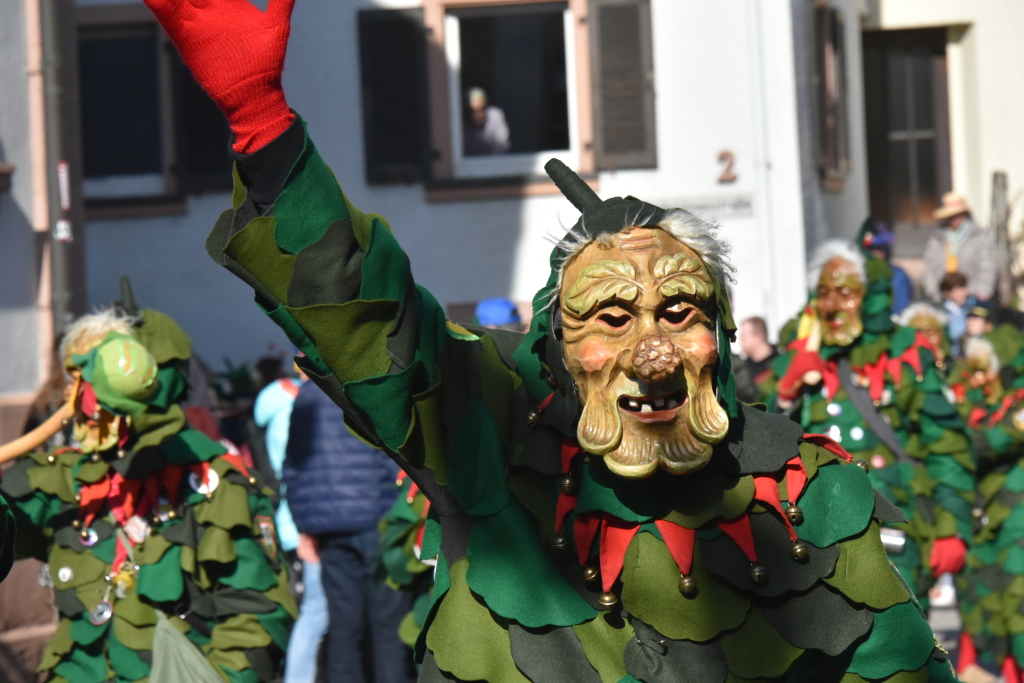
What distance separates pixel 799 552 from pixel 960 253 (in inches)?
463

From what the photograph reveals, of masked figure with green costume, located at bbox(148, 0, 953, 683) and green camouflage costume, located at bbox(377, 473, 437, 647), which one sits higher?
masked figure with green costume, located at bbox(148, 0, 953, 683)

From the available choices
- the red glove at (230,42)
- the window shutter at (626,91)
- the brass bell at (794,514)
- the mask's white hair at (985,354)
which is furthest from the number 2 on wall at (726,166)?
the red glove at (230,42)

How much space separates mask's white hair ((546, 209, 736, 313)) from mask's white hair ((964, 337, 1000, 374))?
611 centimetres

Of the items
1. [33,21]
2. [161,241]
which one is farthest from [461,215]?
[33,21]

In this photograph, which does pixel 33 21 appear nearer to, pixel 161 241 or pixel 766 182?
pixel 161 241

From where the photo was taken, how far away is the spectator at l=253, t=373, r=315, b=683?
6703 mm

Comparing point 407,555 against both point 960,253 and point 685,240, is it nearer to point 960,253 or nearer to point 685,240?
point 685,240

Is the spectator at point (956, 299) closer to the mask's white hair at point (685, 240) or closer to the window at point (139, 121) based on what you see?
the window at point (139, 121)

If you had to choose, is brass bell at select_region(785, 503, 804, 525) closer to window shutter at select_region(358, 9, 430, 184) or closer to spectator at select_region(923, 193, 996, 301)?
window shutter at select_region(358, 9, 430, 184)

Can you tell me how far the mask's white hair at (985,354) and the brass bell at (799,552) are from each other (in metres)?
6.12

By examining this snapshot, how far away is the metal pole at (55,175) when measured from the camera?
8.05 metres

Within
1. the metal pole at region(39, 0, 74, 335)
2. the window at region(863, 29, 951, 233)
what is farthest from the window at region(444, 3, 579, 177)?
the window at region(863, 29, 951, 233)

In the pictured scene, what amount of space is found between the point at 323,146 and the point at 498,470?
410 inches

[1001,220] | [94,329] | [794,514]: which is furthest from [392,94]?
[794,514]
